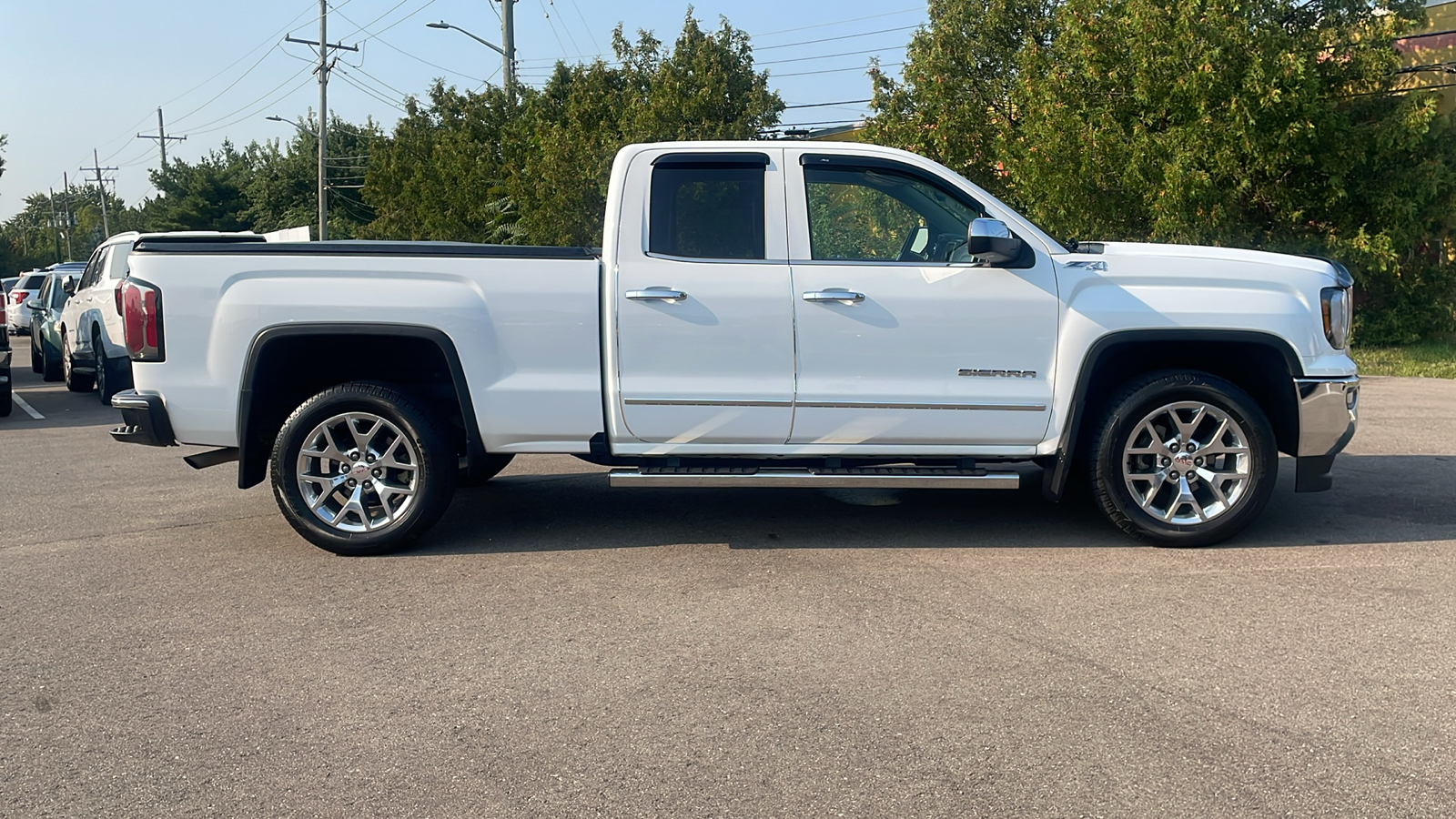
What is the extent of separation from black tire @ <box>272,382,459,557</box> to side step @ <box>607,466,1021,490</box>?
0.92 m

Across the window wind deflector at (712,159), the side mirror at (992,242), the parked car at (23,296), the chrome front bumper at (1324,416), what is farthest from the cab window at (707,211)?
the parked car at (23,296)

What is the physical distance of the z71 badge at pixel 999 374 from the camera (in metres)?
6.04

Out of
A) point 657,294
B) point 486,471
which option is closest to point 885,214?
point 657,294

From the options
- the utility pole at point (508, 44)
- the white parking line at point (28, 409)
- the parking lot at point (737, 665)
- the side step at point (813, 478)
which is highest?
the utility pole at point (508, 44)

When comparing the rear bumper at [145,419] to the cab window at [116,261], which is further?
the cab window at [116,261]

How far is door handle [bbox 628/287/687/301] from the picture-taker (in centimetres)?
596

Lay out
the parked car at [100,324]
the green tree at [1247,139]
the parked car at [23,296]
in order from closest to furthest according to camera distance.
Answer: the parked car at [100,324] < the green tree at [1247,139] < the parked car at [23,296]

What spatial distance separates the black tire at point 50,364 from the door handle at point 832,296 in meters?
15.5

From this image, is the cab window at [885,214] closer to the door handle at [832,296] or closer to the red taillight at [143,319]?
the door handle at [832,296]

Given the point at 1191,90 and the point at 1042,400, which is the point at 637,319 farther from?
the point at 1191,90

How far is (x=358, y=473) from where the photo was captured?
6125 millimetres

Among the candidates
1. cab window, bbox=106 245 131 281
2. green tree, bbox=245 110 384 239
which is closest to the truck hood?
cab window, bbox=106 245 131 281

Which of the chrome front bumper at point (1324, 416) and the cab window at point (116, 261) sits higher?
the cab window at point (116, 261)

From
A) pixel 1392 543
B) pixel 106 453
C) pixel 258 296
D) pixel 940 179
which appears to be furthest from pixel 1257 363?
pixel 106 453
